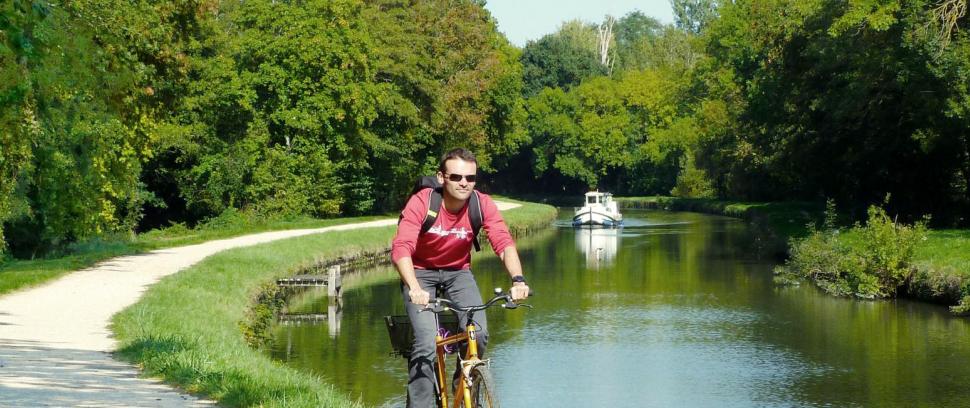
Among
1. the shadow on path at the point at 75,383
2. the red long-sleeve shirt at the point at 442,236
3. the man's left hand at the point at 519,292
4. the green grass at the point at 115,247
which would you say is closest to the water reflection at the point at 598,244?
the green grass at the point at 115,247

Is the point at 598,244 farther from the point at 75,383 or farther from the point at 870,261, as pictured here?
the point at 75,383

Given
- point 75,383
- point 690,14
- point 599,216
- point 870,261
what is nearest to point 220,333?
point 75,383

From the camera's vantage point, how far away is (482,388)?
24.2 ft

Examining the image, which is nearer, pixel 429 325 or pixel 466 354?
pixel 466 354

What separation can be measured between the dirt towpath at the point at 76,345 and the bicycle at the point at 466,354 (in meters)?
1.98

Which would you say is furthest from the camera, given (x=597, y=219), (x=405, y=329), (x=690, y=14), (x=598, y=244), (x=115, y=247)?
(x=690, y=14)

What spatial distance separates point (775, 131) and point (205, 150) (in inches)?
920

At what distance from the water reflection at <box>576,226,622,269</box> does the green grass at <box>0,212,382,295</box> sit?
29.8 feet

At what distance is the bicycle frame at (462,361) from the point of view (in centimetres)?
746

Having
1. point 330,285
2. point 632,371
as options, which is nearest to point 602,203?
point 330,285

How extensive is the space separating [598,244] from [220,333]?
32178 mm

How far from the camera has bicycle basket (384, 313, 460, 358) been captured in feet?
26.9

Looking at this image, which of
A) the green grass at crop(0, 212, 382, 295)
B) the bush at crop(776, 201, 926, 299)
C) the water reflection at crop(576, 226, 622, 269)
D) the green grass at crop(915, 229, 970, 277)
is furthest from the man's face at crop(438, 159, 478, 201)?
the water reflection at crop(576, 226, 622, 269)

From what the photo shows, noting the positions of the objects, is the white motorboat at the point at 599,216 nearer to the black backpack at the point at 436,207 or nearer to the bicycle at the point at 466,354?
the bicycle at the point at 466,354
